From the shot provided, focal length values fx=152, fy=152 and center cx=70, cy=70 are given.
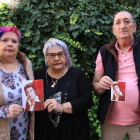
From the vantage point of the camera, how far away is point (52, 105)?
1927 millimetres

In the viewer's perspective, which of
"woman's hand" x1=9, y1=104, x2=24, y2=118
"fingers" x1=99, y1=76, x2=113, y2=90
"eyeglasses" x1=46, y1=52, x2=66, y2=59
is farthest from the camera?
"eyeglasses" x1=46, y1=52, x2=66, y2=59

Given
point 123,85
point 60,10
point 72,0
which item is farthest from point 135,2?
point 123,85

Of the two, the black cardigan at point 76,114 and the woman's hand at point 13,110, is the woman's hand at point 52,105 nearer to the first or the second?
the black cardigan at point 76,114

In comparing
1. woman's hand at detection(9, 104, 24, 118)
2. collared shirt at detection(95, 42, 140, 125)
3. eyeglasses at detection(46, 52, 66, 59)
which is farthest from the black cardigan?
woman's hand at detection(9, 104, 24, 118)

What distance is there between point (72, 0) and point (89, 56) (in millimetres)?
1171

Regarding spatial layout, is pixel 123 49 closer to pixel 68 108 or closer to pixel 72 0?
pixel 68 108

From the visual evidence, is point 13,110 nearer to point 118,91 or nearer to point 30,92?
point 30,92

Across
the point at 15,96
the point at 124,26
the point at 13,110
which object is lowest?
the point at 13,110

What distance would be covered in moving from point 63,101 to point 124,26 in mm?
1353

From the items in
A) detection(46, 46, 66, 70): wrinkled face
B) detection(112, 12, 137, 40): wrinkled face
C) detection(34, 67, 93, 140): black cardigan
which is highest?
detection(112, 12, 137, 40): wrinkled face

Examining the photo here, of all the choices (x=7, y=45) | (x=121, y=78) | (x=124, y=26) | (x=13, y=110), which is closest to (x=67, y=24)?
(x=124, y=26)

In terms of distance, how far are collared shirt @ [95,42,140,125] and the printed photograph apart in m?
1.03

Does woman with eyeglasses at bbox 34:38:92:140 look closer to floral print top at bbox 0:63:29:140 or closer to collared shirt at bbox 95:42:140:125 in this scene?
floral print top at bbox 0:63:29:140

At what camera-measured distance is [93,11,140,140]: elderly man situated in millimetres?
2035
